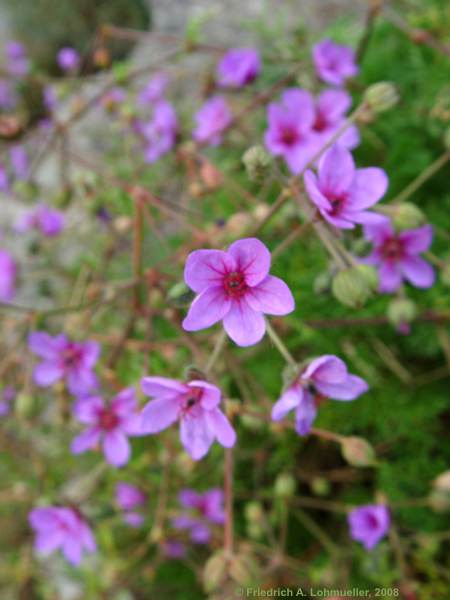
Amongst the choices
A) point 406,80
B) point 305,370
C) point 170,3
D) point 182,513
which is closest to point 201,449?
point 305,370

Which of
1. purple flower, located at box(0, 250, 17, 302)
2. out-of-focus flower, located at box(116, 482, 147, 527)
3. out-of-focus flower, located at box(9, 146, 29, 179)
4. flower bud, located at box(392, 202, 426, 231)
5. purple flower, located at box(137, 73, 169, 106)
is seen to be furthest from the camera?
purple flower, located at box(137, 73, 169, 106)

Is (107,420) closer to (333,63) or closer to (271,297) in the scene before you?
(271,297)

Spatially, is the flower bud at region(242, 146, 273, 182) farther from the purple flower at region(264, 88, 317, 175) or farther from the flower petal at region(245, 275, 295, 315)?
the purple flower at region(264, 88, 317, 175)

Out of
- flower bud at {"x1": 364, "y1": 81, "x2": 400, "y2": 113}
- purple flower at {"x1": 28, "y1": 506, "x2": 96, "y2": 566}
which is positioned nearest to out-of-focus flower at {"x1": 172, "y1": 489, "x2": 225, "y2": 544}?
purple flower at {"x1": 28, "y1": 506, "x2": 96, "y2": 566}

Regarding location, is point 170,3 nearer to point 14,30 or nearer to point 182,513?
point 14,30

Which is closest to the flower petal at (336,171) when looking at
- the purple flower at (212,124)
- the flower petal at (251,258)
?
the flower petal at (251,258)

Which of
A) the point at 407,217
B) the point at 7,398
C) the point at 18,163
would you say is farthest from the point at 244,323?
the point at 18,163
